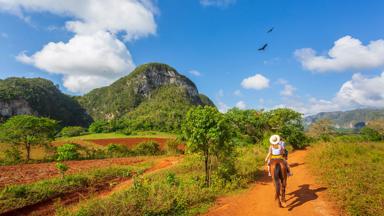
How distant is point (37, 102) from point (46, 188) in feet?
522

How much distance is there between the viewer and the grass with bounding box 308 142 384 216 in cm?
761

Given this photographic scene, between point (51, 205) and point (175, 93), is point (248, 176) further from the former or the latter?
point (175, 93)

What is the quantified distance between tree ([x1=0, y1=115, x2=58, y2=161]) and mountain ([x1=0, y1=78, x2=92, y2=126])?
11046 cm

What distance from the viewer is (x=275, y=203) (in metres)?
8.70

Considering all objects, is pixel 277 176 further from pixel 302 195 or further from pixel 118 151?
pixel 118 151

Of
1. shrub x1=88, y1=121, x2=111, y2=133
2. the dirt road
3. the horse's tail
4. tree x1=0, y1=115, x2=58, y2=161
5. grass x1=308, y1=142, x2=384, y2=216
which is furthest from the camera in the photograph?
shrub x1=88, y1=121, x2=111, y2=133

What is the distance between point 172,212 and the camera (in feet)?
26.2

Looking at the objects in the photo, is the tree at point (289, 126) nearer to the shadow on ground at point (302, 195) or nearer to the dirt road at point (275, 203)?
the dirt road at point (275, 203)

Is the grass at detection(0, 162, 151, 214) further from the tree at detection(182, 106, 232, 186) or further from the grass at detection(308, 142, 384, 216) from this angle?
the grass at detection(308, 142, 384, 216)

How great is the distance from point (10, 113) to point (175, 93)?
325 feet

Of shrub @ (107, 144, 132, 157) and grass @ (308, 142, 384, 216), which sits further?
shrub @ (107, 144, 132, 157)

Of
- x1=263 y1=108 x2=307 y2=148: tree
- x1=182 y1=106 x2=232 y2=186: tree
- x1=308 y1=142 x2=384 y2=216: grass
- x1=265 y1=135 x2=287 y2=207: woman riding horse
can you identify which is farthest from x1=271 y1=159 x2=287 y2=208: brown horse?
x1=263 y1=108 x2=307 y2=148: tree

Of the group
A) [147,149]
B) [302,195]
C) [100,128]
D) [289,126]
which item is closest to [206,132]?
[302,195]

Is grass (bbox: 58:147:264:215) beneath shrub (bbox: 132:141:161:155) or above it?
beneath
